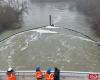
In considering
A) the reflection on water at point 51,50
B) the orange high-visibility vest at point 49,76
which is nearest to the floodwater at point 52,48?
the reflection on water at point 51,50

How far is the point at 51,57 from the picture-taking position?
29906 mm

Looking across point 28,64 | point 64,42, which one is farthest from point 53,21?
point 28,64

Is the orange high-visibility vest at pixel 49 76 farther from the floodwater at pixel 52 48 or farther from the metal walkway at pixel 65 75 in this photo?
the floodwater at pixel 52 48

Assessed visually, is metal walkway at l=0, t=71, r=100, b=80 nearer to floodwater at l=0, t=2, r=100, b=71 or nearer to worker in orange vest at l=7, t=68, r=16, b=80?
worker in orange vest at l=7, t=68, r=16, b=80

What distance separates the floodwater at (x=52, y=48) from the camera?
91.8 ft

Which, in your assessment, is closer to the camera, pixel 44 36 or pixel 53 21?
pixel 44 36

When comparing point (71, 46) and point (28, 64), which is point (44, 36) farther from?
point (28, 64)

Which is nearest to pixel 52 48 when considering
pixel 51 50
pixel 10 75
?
pixel 51 50

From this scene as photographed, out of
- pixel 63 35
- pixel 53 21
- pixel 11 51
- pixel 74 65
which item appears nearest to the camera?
pixel 74 65

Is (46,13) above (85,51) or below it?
above

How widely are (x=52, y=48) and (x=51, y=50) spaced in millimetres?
532

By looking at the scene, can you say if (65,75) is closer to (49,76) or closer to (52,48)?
(49,76)

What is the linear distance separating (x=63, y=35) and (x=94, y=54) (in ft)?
23.8

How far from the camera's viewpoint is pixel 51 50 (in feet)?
105
